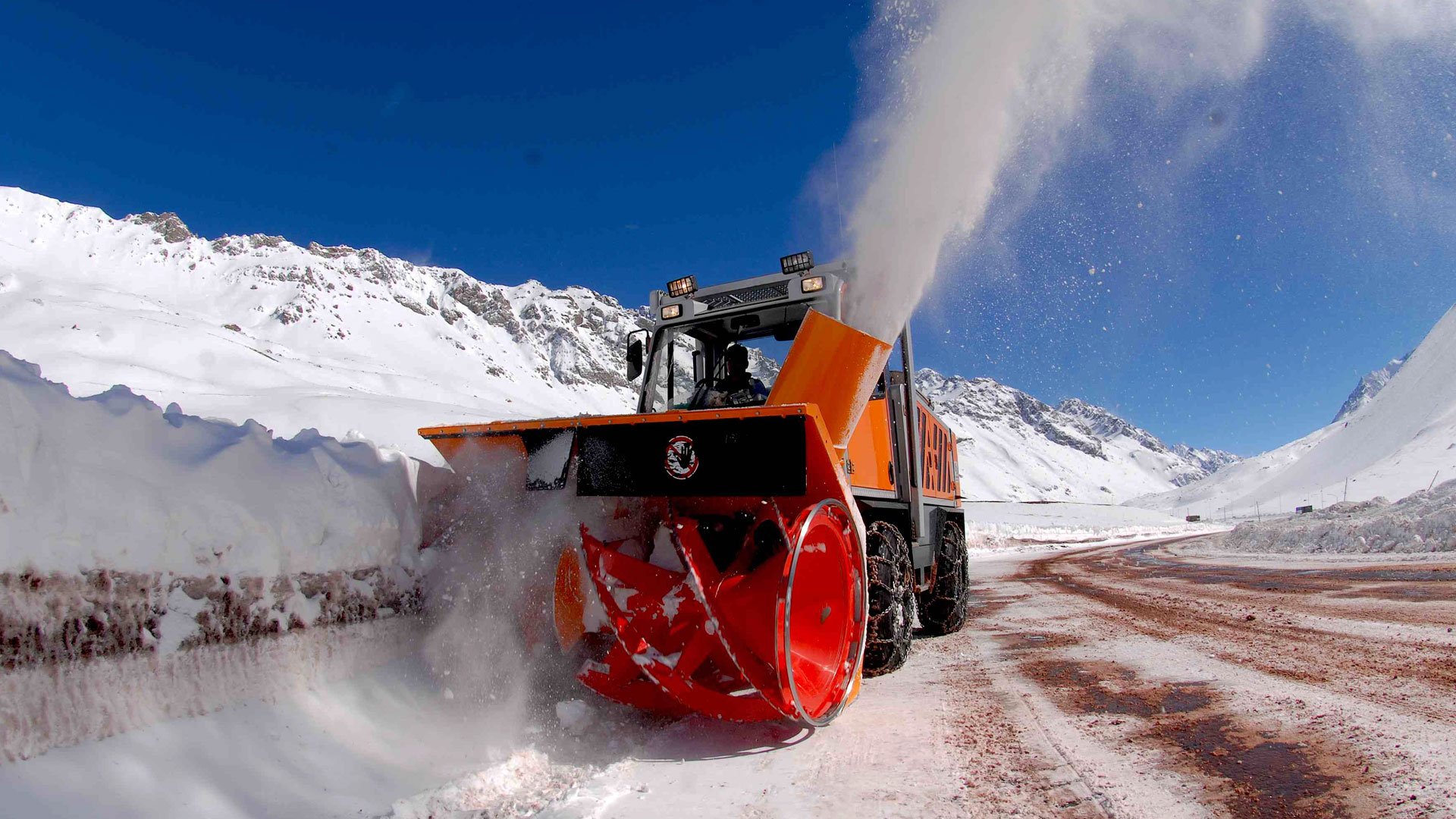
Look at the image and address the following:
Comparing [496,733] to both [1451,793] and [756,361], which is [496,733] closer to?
[756,361]

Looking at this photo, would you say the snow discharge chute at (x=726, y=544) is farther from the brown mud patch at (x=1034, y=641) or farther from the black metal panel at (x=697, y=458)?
the brown mud patch at (x=1034, y=641)

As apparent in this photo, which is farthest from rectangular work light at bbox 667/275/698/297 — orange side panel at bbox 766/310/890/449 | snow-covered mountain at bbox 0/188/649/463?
snow-covered mountain at bbox 0/188/649/463

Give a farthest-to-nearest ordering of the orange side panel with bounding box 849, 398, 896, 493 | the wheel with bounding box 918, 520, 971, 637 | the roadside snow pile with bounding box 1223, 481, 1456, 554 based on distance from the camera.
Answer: the roadside snow pile with bounding box 1223, 481, 1456, 554 < the wheel with bounding box 918, 520, 971, 637 < the orange side panel with bounding box 849, 398, 896, 493

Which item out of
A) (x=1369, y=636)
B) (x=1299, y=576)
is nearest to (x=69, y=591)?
(x=1369, y=636)

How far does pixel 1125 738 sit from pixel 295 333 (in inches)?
4794

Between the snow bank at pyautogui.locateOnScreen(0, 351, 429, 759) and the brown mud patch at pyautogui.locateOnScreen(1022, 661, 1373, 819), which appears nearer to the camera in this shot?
the snow bank at pyautogui.locateOnScreen(0, 351, 429, 759)

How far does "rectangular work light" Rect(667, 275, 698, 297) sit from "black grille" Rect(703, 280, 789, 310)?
13 cm

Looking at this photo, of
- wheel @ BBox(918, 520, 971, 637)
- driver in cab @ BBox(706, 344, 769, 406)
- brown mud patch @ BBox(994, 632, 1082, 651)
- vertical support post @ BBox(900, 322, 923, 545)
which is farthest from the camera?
wheel @ BBox(918, 520, 971, 637)

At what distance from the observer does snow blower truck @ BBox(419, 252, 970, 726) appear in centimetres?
334

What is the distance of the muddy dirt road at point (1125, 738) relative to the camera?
2508 millimetres

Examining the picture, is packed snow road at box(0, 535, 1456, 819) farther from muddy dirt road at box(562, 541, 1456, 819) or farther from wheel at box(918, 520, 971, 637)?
wheel at box(918, 520, 971, 637)

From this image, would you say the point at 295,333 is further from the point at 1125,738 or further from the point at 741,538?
the point at 1125,738

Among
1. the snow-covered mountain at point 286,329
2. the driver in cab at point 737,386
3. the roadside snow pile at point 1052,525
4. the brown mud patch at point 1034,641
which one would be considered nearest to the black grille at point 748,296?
the driver in cab at point 737,386

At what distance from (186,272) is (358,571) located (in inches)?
6017
